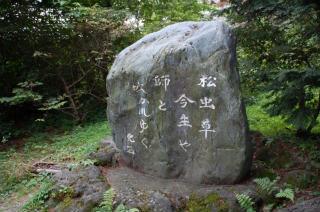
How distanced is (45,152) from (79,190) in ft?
13.2

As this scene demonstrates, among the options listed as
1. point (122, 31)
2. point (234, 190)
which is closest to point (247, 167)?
point (234, 190)

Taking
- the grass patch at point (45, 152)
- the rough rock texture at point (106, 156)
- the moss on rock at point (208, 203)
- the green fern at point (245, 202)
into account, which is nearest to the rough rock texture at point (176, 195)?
the moss on rock at point (208, 203)

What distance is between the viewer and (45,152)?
398 inches

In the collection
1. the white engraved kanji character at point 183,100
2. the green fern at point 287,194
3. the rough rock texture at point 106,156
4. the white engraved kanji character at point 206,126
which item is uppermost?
the white engraved kanji character at point 183,100

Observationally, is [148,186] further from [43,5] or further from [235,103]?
[43,5]

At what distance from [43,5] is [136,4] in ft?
10.8

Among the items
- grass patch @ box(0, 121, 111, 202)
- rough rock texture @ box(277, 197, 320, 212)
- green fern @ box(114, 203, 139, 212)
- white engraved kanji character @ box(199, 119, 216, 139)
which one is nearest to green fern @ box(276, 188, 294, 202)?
rough rock texture @ box(277, 197, 320, 212)

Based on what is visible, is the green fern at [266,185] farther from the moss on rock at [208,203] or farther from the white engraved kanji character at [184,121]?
the white engraved kanji character at [184,121]

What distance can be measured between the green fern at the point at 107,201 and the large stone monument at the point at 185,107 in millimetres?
956

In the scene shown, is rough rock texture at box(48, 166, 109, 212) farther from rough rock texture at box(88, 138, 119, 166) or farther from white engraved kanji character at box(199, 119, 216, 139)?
white engraved kanji character at box(199, 119, 216, 139)

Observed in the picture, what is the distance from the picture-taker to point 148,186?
6.27 m

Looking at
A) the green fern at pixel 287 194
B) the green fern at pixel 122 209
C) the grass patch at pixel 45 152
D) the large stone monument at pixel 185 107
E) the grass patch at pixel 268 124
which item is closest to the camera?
the green fern at pixel 287 194

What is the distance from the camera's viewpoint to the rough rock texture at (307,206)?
516 cm

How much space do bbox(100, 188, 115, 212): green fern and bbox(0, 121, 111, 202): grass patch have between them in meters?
2.87
